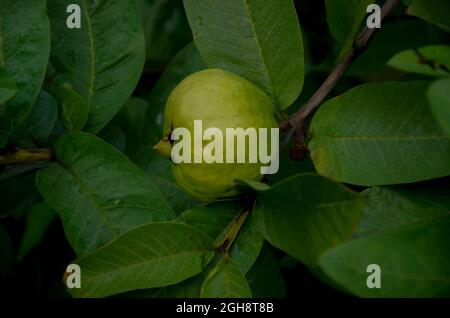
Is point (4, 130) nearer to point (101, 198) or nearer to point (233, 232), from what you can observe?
point (101, 198)

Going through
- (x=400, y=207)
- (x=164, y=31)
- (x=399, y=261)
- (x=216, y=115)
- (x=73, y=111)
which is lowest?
(x=399, y=261)

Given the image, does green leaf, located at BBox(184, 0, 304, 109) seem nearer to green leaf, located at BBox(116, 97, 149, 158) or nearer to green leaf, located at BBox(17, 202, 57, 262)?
green leaf, located at BBox(116, 97, 149, 158)

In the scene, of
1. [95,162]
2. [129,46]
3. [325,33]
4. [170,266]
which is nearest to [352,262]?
[170,266]

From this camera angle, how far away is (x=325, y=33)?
6.48 feet

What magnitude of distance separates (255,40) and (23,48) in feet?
1.25

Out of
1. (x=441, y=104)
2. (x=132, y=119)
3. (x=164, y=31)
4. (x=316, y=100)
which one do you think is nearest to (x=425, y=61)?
(x=441, y=104)

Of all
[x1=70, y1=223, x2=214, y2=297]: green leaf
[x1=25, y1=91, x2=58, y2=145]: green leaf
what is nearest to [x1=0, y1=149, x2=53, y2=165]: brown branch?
[x1=25, y1=91, x2=58, y2=145]: green leaf

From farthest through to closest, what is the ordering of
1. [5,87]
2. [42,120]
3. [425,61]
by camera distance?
1. [42,120]
2. [5,87]
3. [425,61]

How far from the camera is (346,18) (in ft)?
3.53

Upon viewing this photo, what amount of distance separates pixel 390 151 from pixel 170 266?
37 centimetres

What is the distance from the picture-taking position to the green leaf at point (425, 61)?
0.79 metres

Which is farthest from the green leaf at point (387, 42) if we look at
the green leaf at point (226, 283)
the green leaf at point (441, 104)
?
the green leaf at point (441, 104)

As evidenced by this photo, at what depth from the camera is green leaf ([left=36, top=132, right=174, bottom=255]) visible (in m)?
1.01

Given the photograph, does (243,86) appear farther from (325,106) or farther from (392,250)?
(392,250)
